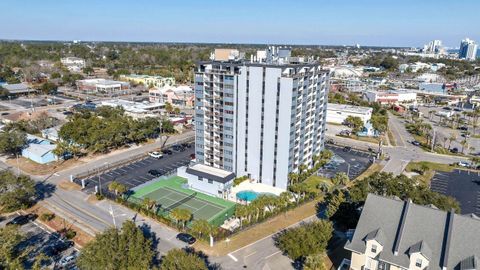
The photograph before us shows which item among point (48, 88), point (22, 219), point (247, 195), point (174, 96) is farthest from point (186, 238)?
point (48, 88)

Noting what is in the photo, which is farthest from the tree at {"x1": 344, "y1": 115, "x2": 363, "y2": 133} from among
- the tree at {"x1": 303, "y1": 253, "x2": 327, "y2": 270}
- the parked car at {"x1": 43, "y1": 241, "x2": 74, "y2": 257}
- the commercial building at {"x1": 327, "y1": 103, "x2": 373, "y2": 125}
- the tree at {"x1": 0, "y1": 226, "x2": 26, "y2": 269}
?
the tree at {"x1": 0, "y1": 226, "x2": 26, "y2": 269}

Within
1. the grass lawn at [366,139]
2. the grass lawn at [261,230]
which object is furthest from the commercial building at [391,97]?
the grass lawn at [261,230]

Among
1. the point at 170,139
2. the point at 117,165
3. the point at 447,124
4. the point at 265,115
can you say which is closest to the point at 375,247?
the point at 265,115

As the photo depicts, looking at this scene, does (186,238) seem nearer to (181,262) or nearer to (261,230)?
(261,230)

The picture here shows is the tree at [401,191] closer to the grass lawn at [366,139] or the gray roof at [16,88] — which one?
the grass lawn at [366,139]

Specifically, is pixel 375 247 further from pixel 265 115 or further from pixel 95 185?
pixel 95 185
